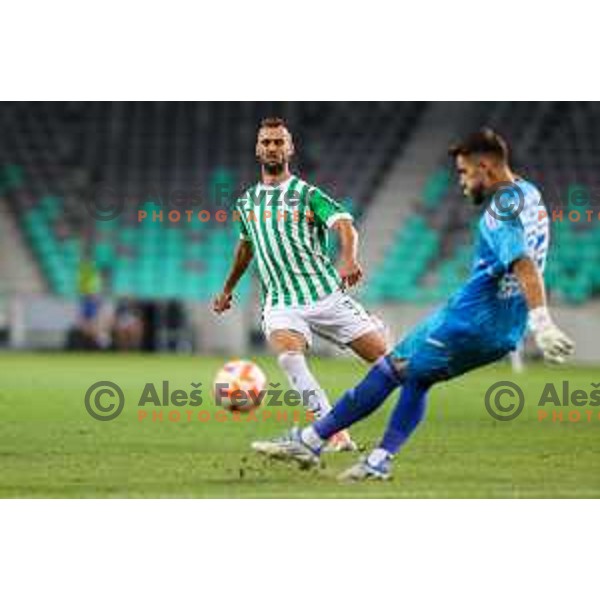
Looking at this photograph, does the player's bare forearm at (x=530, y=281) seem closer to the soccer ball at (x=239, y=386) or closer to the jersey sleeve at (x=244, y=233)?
the jersey sleeve at (x=244, y=233)

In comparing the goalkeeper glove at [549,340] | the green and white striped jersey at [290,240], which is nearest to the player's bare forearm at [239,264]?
Answer: the green and white striped jersey at [290,240]

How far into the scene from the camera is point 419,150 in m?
24.7

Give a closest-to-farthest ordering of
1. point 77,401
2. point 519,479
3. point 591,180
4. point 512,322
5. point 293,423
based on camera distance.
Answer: point 512,322 < point 519,479 < point 293,423 < point 77,401 < point 591,180

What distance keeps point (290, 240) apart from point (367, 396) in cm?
155

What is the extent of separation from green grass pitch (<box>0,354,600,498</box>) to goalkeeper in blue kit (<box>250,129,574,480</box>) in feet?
1.18

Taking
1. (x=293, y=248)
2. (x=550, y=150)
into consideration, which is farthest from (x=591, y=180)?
(x=293, y=248)

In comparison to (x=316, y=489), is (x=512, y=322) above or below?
above

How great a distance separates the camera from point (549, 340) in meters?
5.80

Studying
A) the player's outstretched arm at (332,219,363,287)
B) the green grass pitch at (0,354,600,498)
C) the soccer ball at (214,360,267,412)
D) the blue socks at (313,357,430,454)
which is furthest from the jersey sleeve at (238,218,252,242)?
the blue socks at (313,357,430,454)

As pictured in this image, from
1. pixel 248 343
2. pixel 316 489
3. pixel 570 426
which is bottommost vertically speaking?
pixel 316 489

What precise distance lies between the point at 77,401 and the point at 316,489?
5.88 meters

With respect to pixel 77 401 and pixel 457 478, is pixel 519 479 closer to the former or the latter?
pixel 457 478

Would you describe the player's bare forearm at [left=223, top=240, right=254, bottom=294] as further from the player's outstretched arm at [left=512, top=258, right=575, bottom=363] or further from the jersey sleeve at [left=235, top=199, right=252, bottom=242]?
the player's outstretched arm at [left=512, top=258, right=575, bottom=363]
